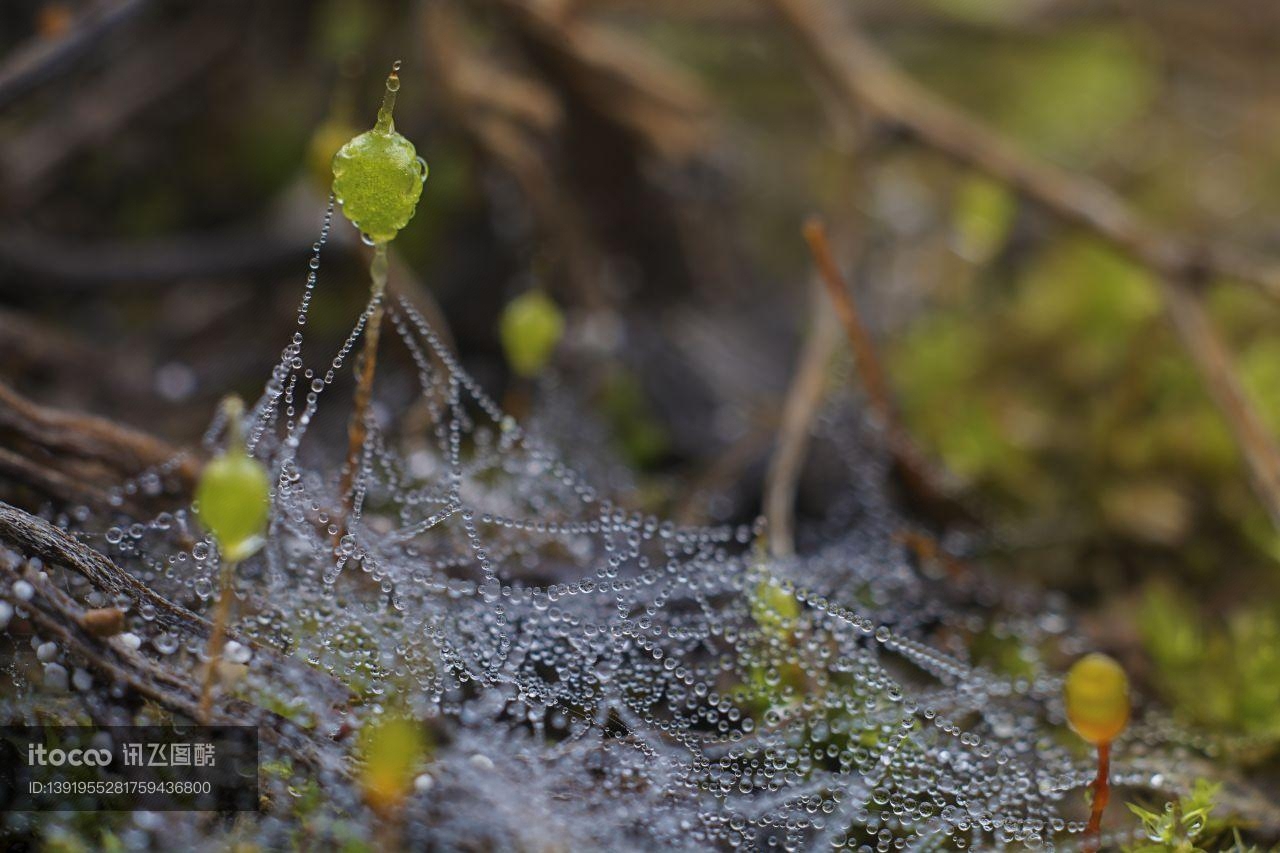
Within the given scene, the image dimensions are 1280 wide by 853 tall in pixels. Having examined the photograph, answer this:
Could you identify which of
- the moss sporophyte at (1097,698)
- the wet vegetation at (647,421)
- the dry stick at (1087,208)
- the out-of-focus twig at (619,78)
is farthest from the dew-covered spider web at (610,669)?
the out-of-focus twig at (619,78)

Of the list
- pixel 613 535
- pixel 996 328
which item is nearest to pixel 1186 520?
pixel 996 328

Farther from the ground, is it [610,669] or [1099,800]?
[610,669]

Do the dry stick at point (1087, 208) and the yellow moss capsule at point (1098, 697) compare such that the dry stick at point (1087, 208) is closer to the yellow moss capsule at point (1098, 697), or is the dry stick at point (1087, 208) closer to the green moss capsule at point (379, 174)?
the yellow moss capsule at point (1098, 697)

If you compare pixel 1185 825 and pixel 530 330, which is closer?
pixel 1185 825

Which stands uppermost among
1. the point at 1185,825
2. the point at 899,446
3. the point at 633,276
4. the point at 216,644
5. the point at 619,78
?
the point at 619,78

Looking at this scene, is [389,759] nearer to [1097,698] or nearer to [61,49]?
[1097,698]

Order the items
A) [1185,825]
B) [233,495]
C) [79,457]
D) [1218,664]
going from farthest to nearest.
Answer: [1218,664] → [79,457] → [1185,825] → [233,495]

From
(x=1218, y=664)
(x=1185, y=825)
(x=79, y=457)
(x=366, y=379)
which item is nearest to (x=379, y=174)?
(x=366, y=379)

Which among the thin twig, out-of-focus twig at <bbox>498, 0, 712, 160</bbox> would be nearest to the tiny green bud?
the thin twig
